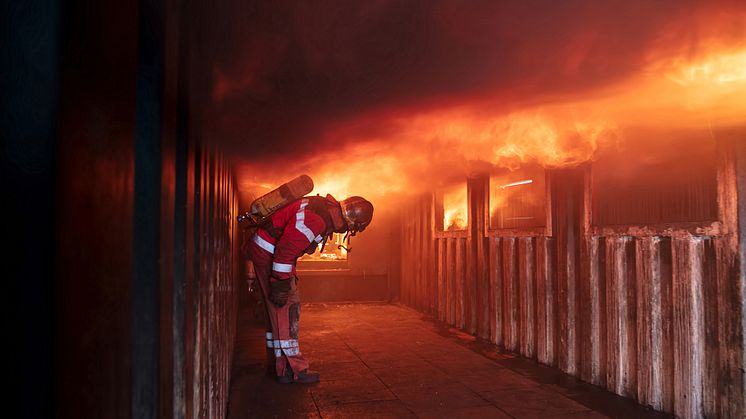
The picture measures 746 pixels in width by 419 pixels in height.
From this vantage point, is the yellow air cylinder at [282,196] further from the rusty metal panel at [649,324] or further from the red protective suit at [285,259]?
the rusty metal panel at [649,324]

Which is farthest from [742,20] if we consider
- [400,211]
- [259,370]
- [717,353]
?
[400,211]

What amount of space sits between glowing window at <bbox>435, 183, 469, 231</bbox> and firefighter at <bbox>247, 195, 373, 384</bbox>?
149 inches

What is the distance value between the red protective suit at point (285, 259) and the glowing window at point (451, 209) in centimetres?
422

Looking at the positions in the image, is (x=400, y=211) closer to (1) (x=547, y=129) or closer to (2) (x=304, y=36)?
(1) (x=547, y=129)

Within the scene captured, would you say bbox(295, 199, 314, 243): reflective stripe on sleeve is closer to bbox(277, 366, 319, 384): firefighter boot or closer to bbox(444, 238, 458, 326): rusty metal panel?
bbox(277, 366, 319, 384): firefighter boot

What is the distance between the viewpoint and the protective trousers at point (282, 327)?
5.48 meters

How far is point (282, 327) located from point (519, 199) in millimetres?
3962

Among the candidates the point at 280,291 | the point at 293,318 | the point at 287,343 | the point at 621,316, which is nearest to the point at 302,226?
the point at 280,291

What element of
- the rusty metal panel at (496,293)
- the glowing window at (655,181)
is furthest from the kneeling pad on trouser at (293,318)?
the glowing window at (655,181)

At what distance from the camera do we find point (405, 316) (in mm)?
10258

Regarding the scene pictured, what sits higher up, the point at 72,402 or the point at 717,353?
the point at 72,402

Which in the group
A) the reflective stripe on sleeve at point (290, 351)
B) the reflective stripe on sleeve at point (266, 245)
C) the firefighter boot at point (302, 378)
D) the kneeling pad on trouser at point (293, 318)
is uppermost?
the reflective stripe on sleeve at point (266, 245)

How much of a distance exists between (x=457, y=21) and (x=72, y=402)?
230 cm

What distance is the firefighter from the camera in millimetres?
5402
